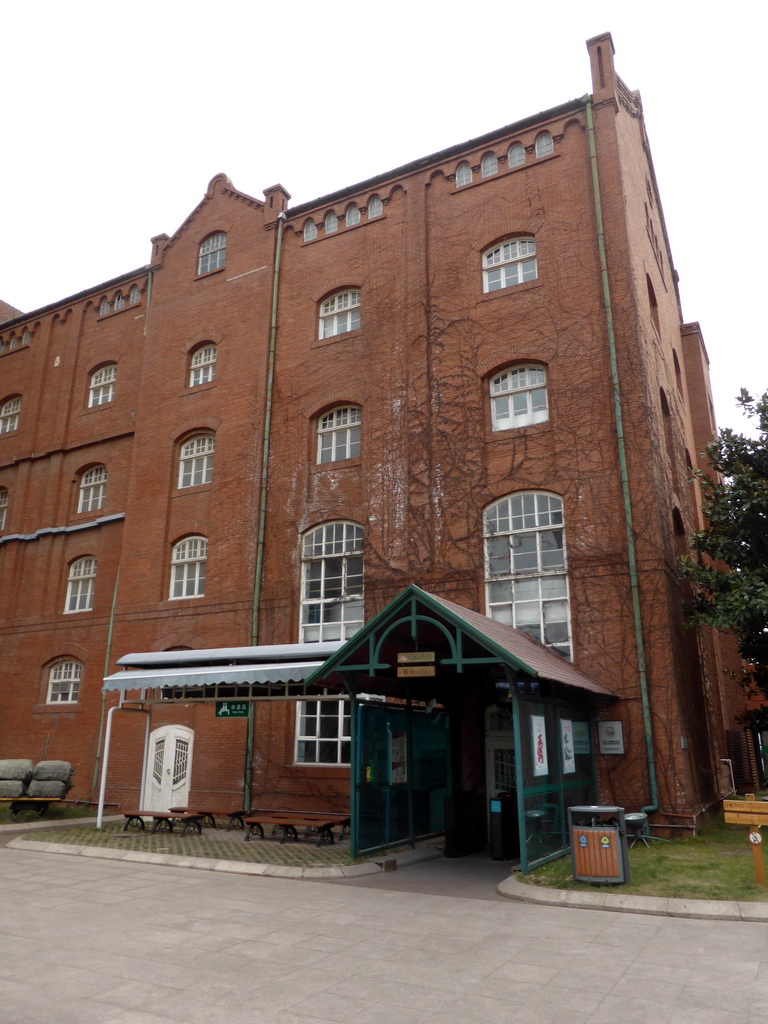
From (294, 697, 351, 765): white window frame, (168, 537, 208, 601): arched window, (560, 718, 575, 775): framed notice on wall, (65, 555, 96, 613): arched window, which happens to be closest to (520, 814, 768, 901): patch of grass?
(560, 718, 575, 775): framed notice on wall

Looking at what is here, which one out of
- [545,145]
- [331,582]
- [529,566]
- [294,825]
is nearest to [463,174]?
[545,145]

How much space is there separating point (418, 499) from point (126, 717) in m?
9.72

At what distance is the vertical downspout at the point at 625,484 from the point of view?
13.7m

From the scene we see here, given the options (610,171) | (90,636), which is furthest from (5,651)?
(610,171)

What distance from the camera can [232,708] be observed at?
52.0 feet

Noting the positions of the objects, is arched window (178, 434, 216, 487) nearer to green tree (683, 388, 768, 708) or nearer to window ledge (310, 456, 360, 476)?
window ledge (310, 456, 360, 476)

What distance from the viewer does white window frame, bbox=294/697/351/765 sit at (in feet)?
56.6

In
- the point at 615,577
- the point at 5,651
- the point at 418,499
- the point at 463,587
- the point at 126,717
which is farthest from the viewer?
the point at 5,651

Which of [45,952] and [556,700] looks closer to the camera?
[45,952]

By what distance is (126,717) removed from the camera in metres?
20.2

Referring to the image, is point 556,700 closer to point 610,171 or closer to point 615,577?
point 615,577

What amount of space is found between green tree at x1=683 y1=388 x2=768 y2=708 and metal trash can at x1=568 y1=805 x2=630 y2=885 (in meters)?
5.58

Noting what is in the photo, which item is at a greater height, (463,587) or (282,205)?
(282,205)

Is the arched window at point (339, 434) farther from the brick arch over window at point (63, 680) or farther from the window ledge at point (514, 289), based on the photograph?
the brick arch over window at point (63, 680)
